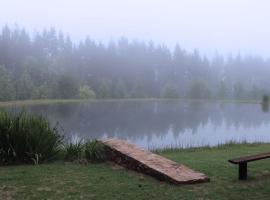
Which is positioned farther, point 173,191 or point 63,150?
point 63,150

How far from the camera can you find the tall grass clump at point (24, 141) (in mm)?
6797

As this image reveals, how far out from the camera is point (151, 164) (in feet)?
19.6

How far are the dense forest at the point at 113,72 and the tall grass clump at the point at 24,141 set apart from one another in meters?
41.0

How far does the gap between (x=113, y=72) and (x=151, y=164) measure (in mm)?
79637

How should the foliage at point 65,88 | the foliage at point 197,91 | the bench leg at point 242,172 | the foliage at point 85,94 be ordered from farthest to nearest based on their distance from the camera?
the foliage at point 197,91 → the foliage at point 85,94 → the foliage at point 65,88 → the bench leg at point 242,172

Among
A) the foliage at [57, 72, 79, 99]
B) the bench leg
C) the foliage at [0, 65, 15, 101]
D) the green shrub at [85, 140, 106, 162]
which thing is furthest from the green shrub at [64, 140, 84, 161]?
the foliage at [57, 72, 79, 99]

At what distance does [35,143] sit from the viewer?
22.9 ft

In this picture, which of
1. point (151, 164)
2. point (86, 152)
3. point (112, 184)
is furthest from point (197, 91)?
point (112, 184)

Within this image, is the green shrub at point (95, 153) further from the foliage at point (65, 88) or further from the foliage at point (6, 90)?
the foliage at point (65, 88)

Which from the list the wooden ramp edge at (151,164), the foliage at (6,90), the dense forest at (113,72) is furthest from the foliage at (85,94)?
the wooden ramp edge at (151,164)

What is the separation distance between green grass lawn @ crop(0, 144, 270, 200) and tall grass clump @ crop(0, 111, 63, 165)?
433 mm

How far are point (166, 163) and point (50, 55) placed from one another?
84326mm

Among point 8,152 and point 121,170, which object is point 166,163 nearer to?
point 121,170

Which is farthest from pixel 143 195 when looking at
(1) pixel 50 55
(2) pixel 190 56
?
(2) pixel 190 56
